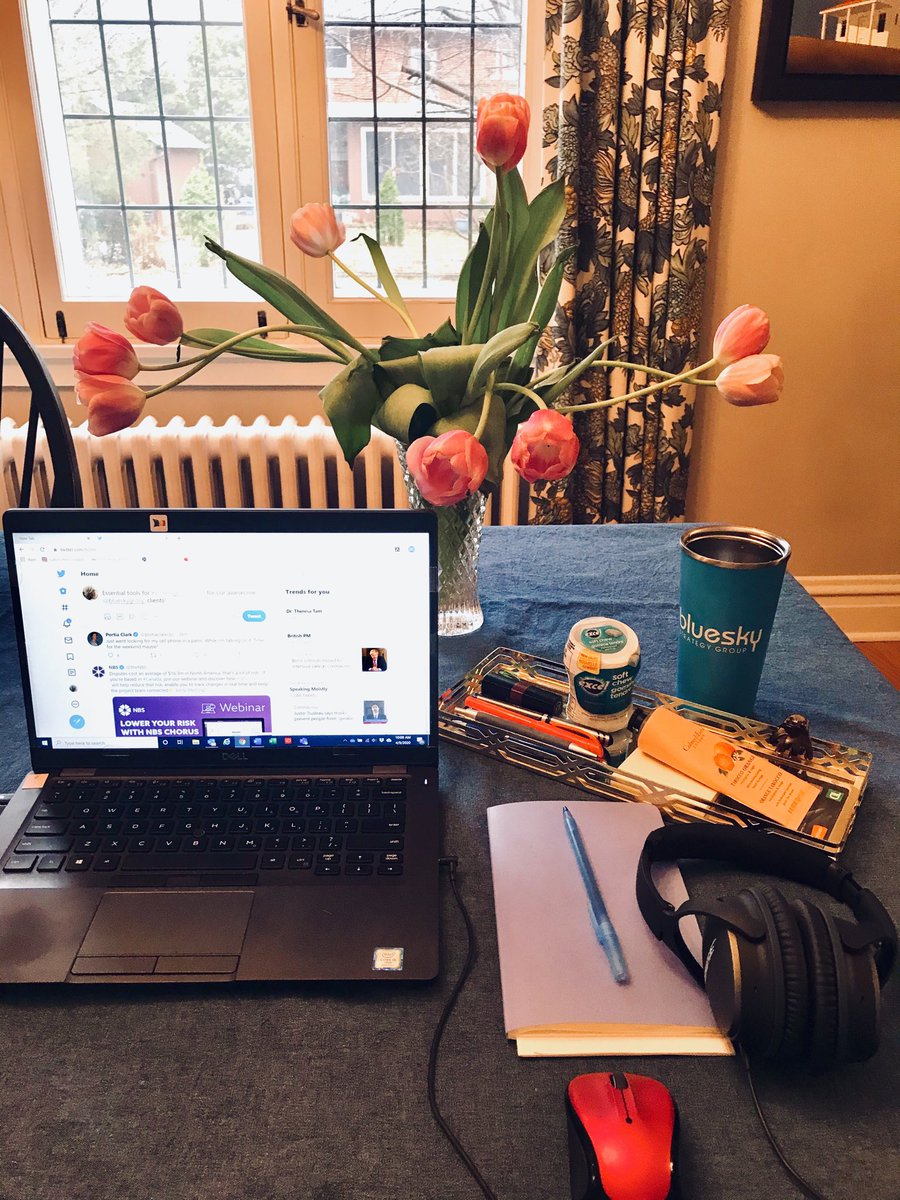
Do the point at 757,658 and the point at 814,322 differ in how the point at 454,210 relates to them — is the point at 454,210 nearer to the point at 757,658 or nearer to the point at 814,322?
the point at 814,322

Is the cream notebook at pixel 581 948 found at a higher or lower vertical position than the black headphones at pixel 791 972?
lower

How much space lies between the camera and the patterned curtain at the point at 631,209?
70.6 inches

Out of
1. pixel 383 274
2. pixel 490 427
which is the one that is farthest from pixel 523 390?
pixel 383 274

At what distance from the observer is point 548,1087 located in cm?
48

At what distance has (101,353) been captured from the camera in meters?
0.73

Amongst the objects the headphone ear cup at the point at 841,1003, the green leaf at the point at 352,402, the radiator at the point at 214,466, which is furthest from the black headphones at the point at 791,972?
the radiator at the point at 214,466

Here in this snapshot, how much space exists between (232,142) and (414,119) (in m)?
0.42

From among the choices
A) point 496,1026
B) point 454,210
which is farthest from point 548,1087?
point 454,210

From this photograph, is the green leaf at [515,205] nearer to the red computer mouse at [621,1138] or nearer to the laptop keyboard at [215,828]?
the laptop keyboard at [215,828]

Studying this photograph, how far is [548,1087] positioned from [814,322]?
81.9 inches

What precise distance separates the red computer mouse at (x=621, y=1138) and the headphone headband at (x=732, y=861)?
108 mm

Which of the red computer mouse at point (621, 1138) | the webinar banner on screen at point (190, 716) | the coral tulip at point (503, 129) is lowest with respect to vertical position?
the red computer mouse at point (621, 1138)

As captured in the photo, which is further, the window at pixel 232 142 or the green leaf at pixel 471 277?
the window at pixel 232 142

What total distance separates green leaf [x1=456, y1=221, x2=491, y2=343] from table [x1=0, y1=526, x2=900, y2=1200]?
0.58 m
